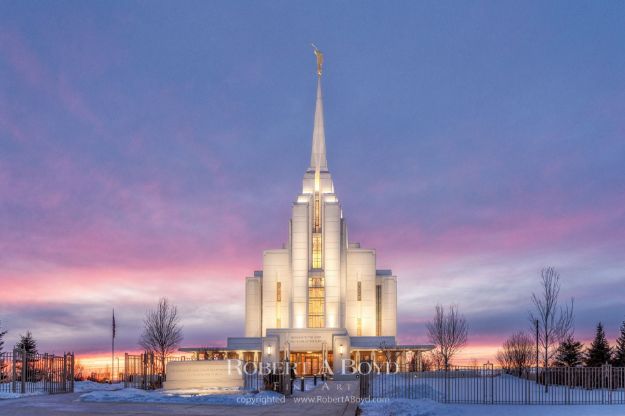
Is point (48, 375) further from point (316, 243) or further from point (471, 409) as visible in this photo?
point (316, 243)

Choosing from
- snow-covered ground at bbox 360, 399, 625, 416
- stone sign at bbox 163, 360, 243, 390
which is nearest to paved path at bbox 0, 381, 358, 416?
snow-covered ground at bbox 360, 399, 625, 416

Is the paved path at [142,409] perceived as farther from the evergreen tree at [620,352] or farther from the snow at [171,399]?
the evergreen tree at [620,352]

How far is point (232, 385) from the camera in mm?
31969

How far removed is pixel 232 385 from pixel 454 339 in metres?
45.9

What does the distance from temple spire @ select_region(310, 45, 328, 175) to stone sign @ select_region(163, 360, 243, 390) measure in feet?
191

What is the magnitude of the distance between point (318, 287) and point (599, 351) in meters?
29.1

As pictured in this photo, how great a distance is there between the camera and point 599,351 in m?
69.3

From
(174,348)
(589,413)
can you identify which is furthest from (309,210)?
(589,413)

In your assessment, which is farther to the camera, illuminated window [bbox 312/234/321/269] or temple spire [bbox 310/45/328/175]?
temple spire [bbox 310/45/328/175]

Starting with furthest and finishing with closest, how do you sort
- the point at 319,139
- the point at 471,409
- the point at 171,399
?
1. the point at 319,139
2. the point at 471,409
3. the point at 171,399

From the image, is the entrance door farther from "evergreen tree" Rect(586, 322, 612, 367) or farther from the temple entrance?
"evergreen tree" Rect(586, 322, 612, 367)

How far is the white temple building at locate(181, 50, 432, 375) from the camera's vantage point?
80.8m

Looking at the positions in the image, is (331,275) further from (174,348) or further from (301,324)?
(174,348)

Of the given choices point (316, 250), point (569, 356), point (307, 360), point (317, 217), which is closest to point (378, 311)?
point (316, 250)
